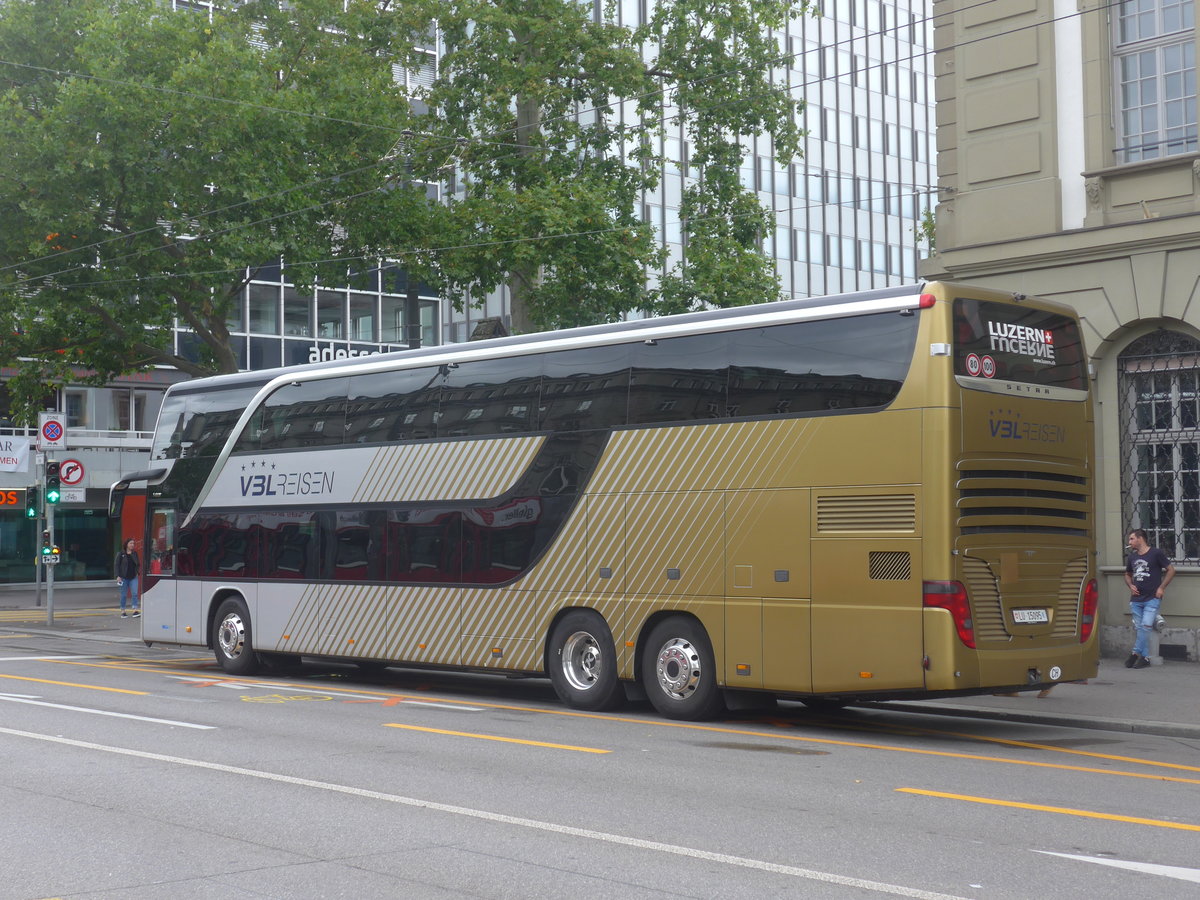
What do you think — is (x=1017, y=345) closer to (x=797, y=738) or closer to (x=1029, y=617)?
(x=1029, y=617)

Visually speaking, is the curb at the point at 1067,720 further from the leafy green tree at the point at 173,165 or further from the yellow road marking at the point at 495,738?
the leafy green tree at the point at 173,165

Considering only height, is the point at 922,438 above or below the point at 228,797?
above

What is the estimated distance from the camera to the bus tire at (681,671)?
1416 cm

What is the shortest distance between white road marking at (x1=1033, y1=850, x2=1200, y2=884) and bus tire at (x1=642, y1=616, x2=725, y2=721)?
656cm

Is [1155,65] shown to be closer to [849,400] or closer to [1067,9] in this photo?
[1067,9]

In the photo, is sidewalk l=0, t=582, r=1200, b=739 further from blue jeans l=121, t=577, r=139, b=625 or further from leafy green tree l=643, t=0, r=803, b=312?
blue jeans l=121, t=577, r=139, b=625

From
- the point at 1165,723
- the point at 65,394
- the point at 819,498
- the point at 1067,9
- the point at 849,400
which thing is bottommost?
the point at 1165,723

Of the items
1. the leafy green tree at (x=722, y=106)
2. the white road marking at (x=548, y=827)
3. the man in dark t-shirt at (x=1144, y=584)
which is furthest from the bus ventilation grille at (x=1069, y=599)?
the leafy green tree at (x=722, y=106)

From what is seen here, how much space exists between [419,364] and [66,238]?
14.2 metres

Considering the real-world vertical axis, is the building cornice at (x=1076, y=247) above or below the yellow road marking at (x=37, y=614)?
above

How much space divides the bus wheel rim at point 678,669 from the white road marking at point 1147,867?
22.0ft

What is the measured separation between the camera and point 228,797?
9414 millimetres

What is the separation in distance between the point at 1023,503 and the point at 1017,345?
1.41 metres

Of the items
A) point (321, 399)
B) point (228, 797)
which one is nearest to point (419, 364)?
point (321, 399)
